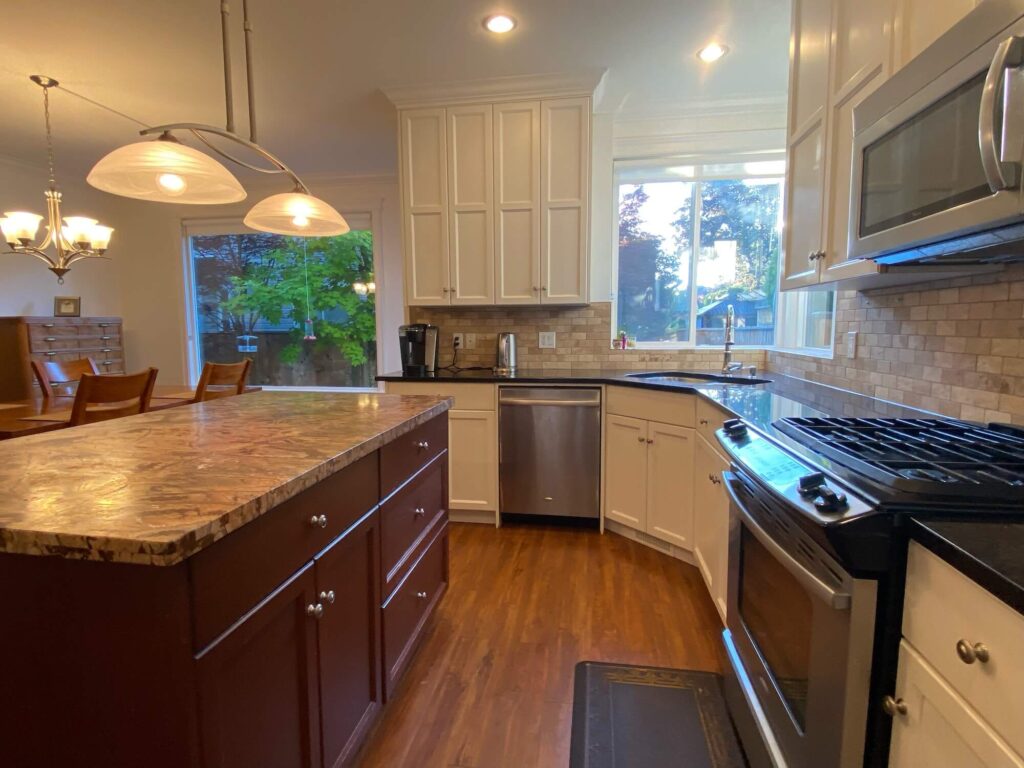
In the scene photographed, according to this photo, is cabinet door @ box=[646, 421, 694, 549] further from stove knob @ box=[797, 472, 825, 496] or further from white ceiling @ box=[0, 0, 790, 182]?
white ceiling @ box=[0, 0, 790, 182]

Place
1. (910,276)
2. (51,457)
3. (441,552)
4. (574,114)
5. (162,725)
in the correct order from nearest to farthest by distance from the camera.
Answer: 1. (162,725)
2. (51,457)
3. (910,276)
4. (441,552)
5. (574,114)

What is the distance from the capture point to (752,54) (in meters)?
2.57

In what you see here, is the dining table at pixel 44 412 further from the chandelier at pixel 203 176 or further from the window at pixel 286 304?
the chandelier at pixel 203 176

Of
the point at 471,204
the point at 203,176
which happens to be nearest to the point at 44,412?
the point at 203,176

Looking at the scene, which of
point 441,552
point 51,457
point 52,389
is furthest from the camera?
point 52,389

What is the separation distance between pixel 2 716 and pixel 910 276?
226 cm

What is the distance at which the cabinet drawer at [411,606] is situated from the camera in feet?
4.81

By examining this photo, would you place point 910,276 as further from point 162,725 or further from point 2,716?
point 2,716

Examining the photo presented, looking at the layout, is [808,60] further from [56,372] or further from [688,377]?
[56,372]

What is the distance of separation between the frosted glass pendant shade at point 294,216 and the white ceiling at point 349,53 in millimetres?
1004

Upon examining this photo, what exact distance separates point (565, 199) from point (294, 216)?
164 cm

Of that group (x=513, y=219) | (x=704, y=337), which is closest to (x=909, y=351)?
(x=704, y=337)

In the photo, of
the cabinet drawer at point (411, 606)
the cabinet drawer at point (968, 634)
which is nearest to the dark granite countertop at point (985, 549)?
the cabinet drawer at point (968, 634)

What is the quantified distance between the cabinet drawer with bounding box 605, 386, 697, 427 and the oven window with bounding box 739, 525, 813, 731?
97cm
